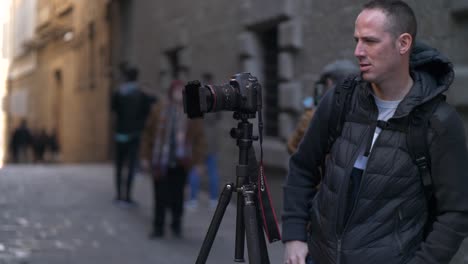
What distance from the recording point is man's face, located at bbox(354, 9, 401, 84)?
8.07 feet

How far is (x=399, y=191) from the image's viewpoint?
245cm

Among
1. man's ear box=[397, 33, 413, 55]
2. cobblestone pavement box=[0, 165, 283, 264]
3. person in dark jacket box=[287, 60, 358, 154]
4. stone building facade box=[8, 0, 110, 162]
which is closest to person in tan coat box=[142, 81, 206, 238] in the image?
cobblestone pavement box=[0, 165, 283, 264]

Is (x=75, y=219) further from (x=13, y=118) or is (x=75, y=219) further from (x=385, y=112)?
(x=13, y=118)

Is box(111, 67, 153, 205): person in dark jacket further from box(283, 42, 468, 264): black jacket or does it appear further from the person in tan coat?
A: box(283, 42, 468, 264): black jacket

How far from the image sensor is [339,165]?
2568 mm

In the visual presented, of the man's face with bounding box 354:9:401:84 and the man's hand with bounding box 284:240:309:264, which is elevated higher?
the man's face with bounding box 354:9:401:84

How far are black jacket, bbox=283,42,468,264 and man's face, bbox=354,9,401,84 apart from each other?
0.30 feet

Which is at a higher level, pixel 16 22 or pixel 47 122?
pixel 16 22

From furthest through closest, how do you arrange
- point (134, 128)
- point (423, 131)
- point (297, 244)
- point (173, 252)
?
point (134, 128), point (173, 252), point (297, 244), point (423, 131)

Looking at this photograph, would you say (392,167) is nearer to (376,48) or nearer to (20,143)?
(376,48)

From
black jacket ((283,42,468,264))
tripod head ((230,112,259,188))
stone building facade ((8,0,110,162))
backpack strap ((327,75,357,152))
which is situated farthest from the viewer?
stone building facade ((8,0,110,162))

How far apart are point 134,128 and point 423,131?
7.02 metres

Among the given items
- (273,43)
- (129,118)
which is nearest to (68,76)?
(129,118)

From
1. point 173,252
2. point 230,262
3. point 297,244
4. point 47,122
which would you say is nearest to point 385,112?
point 297,244
